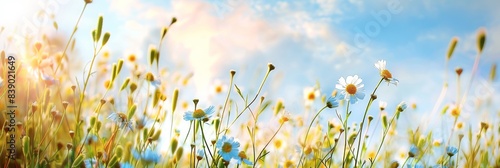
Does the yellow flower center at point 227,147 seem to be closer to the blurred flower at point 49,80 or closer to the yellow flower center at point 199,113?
the yellow flower center at point 199,113

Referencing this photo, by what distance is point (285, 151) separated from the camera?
135cm

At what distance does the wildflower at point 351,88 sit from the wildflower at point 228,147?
8.4 inches

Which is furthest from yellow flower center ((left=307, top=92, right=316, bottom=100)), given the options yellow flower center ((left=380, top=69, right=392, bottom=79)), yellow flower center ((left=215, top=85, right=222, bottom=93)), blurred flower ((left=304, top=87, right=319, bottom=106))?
yellow flower center ((left=380, top=69, right=392, bottom=79))

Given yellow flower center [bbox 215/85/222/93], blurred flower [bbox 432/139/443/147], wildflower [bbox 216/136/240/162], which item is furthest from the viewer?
yellow flower center [bbox 215/85/222/93]

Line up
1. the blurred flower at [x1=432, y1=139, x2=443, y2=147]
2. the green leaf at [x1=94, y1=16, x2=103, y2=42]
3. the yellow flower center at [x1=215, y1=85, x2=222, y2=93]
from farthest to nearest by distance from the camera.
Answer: the yellow flower center at [x1=215, y1=85, x2=222, y2=93], the blurred flower at [x1=432, y1=139, x2=443, y2=147], the green leaf at [x1=94, y1=16, x2=103, y2=42]

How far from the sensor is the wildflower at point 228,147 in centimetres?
82

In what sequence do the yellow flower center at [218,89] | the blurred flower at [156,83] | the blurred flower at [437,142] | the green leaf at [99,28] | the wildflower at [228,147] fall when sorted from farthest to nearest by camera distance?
the yellow flower center at [218,89] < the blurred flower at [437,142] < the blurred flower at [156,83] < the green leaf at [99,28] < the wildflower at [228,147]

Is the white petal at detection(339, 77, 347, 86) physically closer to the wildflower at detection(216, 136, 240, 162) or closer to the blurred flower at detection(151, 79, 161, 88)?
the wildflower at detection(216, 136, 240, 162)

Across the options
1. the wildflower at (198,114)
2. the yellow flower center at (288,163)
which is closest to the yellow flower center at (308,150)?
the yellow flower center at (288,163)

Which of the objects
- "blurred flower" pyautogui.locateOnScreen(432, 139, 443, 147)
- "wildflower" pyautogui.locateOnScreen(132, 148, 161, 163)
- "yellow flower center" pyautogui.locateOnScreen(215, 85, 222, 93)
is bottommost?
"blurred flower" pyautogui.locateOnScreen(432, 139, 443, 147)

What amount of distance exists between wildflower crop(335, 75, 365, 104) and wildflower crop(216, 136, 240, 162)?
0.70ft

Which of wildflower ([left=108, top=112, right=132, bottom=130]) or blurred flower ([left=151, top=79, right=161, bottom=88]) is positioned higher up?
blurred flower ([left=151, top=79, right=161, bottom=88])

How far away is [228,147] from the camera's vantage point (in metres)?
0.83

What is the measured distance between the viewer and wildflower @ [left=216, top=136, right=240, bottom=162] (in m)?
0.82
